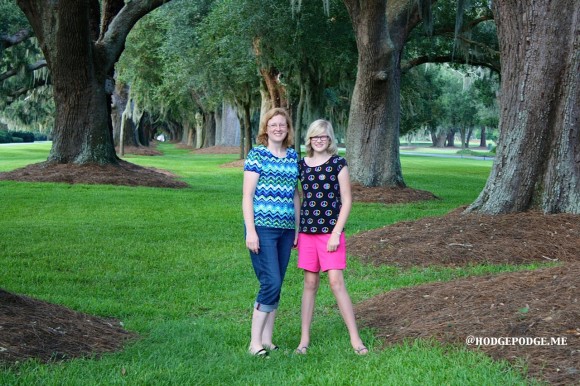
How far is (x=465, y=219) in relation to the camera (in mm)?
9867

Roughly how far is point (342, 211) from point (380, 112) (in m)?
13.1

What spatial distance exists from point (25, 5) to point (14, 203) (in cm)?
655

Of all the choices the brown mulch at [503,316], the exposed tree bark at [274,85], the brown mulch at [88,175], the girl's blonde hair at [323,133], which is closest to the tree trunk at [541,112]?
the brown mulch at [503,316]

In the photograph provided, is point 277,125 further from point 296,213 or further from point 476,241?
point 476,241

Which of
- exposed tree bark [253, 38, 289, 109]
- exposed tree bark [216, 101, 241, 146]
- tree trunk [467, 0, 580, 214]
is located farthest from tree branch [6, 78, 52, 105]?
tree trunk [467, 0, 580, 214]

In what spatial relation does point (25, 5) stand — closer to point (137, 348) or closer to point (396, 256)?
point (396, 256)

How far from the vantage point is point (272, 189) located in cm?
541

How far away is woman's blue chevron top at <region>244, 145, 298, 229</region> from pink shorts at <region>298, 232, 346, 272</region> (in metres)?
0.15

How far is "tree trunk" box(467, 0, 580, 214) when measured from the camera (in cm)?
955

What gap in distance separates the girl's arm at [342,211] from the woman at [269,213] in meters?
0.31

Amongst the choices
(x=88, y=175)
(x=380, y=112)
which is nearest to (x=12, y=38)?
(x=88, y=175)

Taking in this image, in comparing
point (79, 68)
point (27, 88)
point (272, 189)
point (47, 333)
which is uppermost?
point (79, 68)

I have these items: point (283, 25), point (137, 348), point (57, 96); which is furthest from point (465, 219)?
point (283, 25)

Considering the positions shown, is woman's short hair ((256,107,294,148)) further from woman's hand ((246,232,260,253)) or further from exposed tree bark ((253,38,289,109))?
exposed tree bark ((253,38,289,109))
